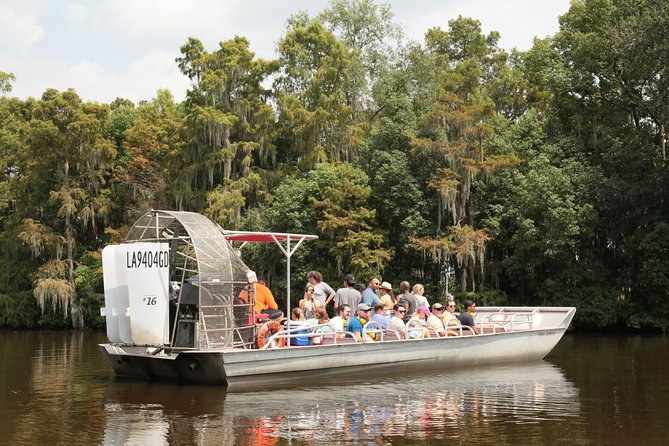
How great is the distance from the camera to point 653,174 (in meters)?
36.8

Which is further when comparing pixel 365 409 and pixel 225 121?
pixel 225 121

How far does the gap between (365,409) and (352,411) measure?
320 mm

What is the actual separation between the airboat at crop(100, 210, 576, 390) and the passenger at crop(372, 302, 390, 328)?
6.7 inches

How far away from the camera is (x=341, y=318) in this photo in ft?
62.7

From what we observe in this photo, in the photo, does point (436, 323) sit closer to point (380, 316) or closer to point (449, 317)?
point (449, 317)

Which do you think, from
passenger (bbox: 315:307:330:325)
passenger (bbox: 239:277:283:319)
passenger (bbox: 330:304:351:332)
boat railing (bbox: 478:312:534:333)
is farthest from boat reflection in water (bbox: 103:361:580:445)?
boat railing (bbox: 478:312:534:333)

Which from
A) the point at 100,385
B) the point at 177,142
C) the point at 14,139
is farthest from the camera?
the point at 14,139

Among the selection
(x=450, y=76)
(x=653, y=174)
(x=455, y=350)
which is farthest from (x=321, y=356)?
(x=450, y=76)

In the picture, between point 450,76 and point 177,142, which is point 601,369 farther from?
point 177,142

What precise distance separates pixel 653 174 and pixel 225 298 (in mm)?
24952

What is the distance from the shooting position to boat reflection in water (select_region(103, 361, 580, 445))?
42.9ft

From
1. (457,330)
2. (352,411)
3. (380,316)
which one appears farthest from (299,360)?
(457,330)

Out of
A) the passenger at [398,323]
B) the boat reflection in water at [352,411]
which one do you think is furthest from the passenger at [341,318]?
the boat reflection in water at [352,411]

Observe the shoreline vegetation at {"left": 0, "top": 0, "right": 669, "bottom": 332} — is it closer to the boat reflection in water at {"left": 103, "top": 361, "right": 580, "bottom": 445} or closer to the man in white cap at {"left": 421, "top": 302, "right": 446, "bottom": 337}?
the man in white cap at {"left": 421, "top": 302, "right": 446, "bottom": 337}
